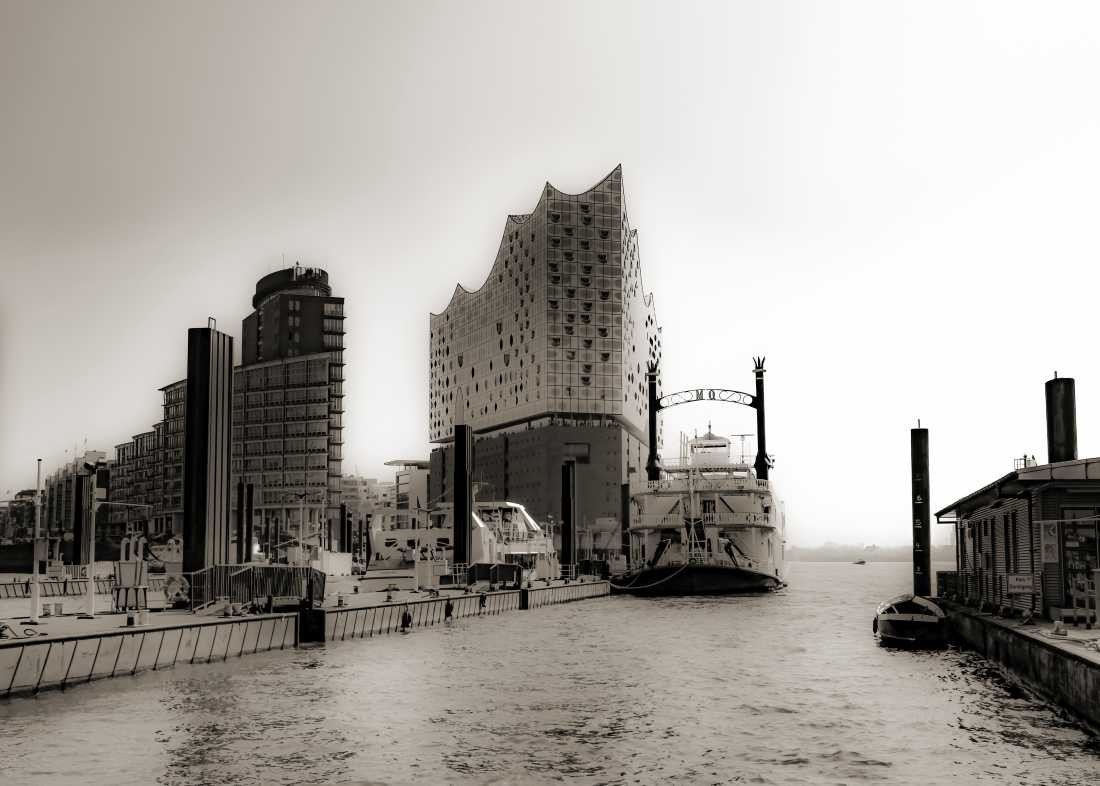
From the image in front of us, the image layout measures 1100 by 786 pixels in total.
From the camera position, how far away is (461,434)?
64062 mm

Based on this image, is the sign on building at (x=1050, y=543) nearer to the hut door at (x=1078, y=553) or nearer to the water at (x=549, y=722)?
the hut door at (x=1078, y=553)

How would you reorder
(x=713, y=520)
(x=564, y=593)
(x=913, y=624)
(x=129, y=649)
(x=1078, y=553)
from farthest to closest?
1. (x=713, y=520)
2. (x=564, y=593)
3. (x=913, y=624)
4. (x=1078, y=553)
5. (x=129, y=649)

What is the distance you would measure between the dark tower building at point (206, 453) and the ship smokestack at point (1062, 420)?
34.6m

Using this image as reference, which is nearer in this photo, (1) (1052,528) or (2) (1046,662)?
(2) (1046,662)

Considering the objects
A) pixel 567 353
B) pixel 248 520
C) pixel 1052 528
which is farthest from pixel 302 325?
pixel 1052 528

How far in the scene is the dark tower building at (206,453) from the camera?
43844 mm

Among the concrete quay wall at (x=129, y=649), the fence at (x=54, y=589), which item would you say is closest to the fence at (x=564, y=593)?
the concrete quay wall at (x=129, y=649)

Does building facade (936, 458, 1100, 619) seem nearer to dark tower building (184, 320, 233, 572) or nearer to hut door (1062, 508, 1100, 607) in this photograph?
hut door (1062, 508, 1100, 607)

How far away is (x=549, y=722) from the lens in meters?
28.8

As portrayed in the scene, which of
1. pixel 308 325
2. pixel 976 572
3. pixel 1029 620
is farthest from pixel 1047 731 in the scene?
pixel 308 325

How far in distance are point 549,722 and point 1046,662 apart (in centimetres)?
1426

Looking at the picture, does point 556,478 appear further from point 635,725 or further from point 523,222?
point 635,725

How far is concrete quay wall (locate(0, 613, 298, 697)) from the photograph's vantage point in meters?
29.6

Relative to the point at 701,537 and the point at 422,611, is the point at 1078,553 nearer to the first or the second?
the point at 422,611
